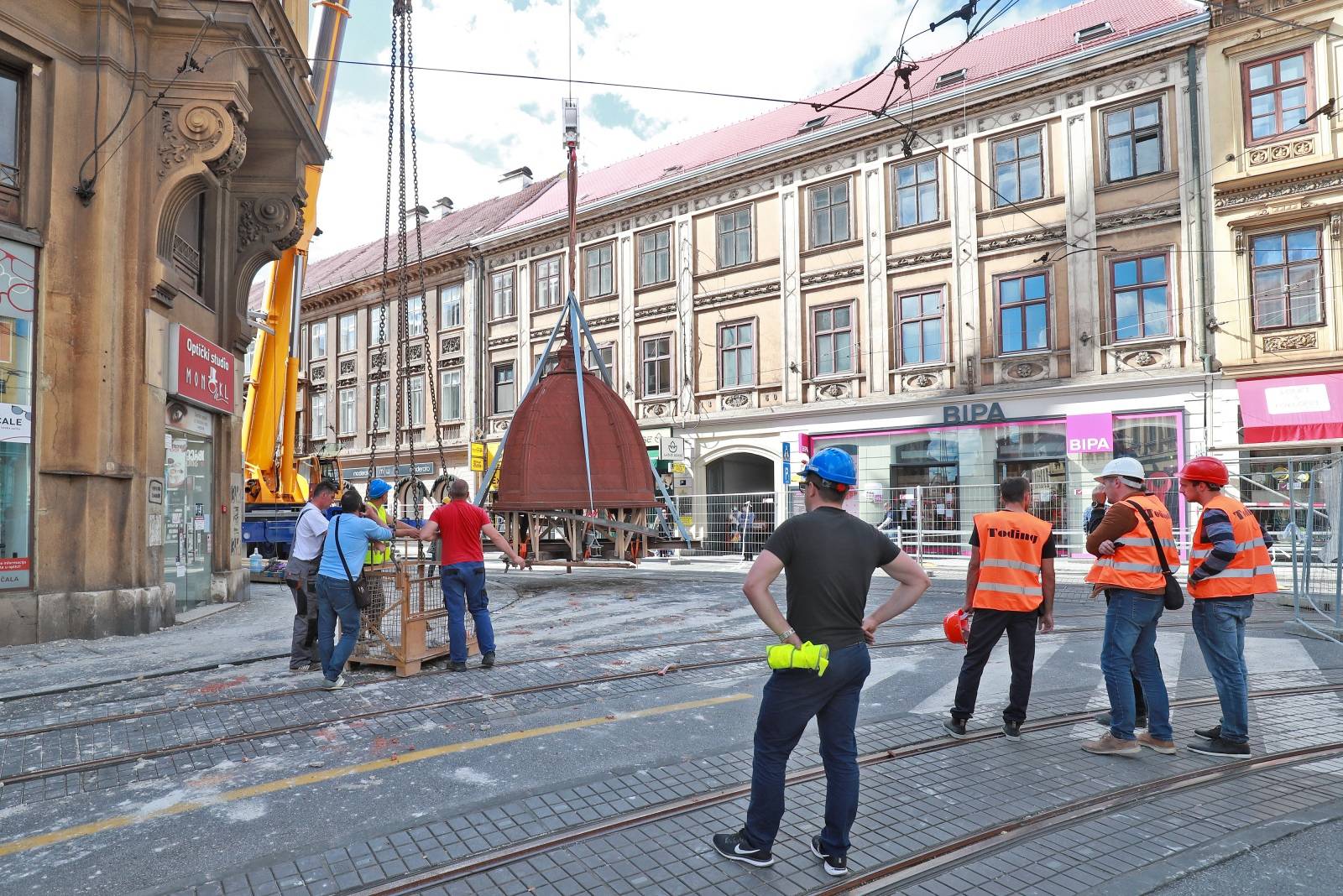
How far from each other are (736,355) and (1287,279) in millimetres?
13411

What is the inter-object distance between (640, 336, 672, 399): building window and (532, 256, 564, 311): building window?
424 centimetres

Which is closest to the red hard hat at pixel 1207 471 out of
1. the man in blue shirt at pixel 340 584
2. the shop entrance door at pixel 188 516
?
the man in blue shirt at pixel 340 584

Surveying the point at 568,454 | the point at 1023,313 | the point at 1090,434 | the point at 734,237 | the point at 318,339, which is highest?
the point at 734,237

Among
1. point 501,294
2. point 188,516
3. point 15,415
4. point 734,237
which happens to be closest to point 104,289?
point 15,415

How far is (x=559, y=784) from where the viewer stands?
183 inches

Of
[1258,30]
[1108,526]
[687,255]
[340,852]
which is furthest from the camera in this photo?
[687,255]

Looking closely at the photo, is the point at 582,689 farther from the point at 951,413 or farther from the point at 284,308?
the point at 951,413

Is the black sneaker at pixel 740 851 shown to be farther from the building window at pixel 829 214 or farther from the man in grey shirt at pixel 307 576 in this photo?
the building window at pixel 829 214

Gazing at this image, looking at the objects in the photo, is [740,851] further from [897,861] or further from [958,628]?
[958,628]

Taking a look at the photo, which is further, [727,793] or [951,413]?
[951,413]

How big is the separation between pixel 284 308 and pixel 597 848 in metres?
15.0

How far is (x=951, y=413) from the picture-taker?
70.6 ft

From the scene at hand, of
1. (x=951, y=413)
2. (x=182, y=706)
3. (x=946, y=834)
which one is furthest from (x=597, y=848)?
(x=951, y=413)

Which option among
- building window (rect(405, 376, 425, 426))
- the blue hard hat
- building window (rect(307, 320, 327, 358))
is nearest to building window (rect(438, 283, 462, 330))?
building window (rect(405, 376, 425, 426))
